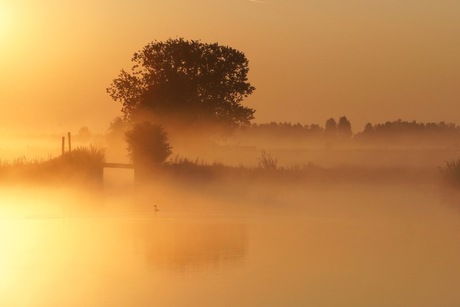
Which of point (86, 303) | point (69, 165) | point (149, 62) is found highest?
point (149, 62)

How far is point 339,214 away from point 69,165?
15334mm

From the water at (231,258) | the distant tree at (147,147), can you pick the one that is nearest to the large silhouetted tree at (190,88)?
the distant tree at (147,147)

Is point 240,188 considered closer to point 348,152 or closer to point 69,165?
point 69,165

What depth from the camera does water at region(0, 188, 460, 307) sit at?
53.9 ft

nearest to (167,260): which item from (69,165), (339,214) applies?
(339,214)

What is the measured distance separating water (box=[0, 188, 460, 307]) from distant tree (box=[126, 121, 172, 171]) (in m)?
15.9

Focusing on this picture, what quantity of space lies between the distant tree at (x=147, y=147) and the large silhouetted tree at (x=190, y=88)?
678 cm

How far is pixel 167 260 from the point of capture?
20.5 meters

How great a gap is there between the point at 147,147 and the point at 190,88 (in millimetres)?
9129

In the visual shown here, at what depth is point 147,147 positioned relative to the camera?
49531 mm

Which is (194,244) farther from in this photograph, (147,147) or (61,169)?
(147,147)

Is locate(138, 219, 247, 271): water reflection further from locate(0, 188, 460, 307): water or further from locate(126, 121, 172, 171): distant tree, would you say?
locate(126, 121, 172, 171): distant tree

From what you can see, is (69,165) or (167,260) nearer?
(167,260)

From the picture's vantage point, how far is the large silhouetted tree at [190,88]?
57.7 meters
